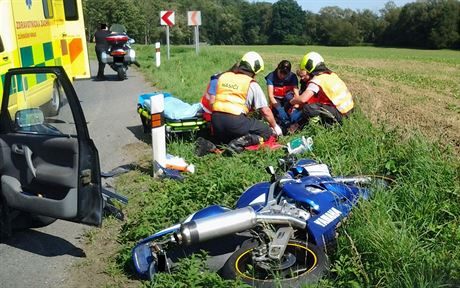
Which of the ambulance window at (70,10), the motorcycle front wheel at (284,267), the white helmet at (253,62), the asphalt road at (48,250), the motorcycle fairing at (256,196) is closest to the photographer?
the motorcycle front wheel at (284,267)

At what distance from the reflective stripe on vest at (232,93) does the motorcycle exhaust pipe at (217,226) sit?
3707mm

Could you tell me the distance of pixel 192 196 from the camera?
5.19m

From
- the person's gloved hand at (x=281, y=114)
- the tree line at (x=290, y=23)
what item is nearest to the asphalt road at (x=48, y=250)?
the person's gloved hand at (x=281, y=114)

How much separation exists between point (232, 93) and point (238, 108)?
22 cm

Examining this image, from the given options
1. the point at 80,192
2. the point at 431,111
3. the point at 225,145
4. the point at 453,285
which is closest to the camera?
the point at 453,285

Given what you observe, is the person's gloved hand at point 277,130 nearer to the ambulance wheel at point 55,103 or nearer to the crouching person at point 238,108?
the crouching person at point 238,108

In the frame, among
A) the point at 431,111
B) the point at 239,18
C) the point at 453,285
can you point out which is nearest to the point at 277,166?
the point at 453,285

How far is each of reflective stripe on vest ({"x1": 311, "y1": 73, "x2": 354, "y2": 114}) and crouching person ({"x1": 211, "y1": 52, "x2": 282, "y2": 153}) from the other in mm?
1018

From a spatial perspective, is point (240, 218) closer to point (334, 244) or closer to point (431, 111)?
point (334, 244)

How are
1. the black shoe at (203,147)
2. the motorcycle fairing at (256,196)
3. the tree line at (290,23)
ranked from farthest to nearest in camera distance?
the tree line at (290,23)
the black shoe at (203,147)
the motorcycle fairing at (256,196)

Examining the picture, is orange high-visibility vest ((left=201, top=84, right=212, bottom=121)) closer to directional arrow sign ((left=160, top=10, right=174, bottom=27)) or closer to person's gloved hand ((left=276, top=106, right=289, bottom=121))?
person's gloved hand ((left=276, top=106, right=289, bottom=121))

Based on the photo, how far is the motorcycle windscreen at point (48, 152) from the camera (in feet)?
13.5

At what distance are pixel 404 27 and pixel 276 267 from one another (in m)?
62.2

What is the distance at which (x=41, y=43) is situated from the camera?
8.59 metres
